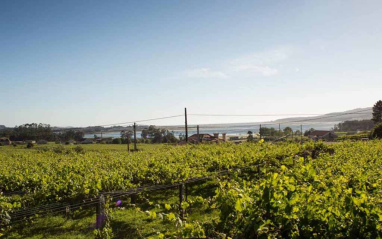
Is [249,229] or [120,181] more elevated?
[249,229]

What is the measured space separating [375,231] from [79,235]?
19.8 feet

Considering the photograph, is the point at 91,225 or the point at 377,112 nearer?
the point at 91,225

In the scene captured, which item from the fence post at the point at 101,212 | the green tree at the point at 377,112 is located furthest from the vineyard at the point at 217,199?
the green tree at the point at 377,112

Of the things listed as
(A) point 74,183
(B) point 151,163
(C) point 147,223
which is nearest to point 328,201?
(C) point 147,223

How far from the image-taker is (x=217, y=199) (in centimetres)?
297

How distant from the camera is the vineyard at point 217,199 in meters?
2.50

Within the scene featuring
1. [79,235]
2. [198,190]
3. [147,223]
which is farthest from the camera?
[198,190]

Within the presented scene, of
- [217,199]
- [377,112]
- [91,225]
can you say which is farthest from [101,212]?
[377,112]

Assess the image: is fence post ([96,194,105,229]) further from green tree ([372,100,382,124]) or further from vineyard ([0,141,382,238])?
green tree ([372,100,382,124])

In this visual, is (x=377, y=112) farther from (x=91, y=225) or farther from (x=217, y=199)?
(x=217, y=199)

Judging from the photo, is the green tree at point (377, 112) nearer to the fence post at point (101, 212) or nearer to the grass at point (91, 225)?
the grass at point (91, 225)

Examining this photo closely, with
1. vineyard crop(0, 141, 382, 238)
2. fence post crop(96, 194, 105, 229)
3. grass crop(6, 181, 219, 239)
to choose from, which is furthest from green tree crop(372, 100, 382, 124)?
fence post crop(96, 194, 105, 229)

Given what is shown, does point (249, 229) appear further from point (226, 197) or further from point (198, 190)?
point (198, 190)

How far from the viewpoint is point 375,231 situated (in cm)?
229
